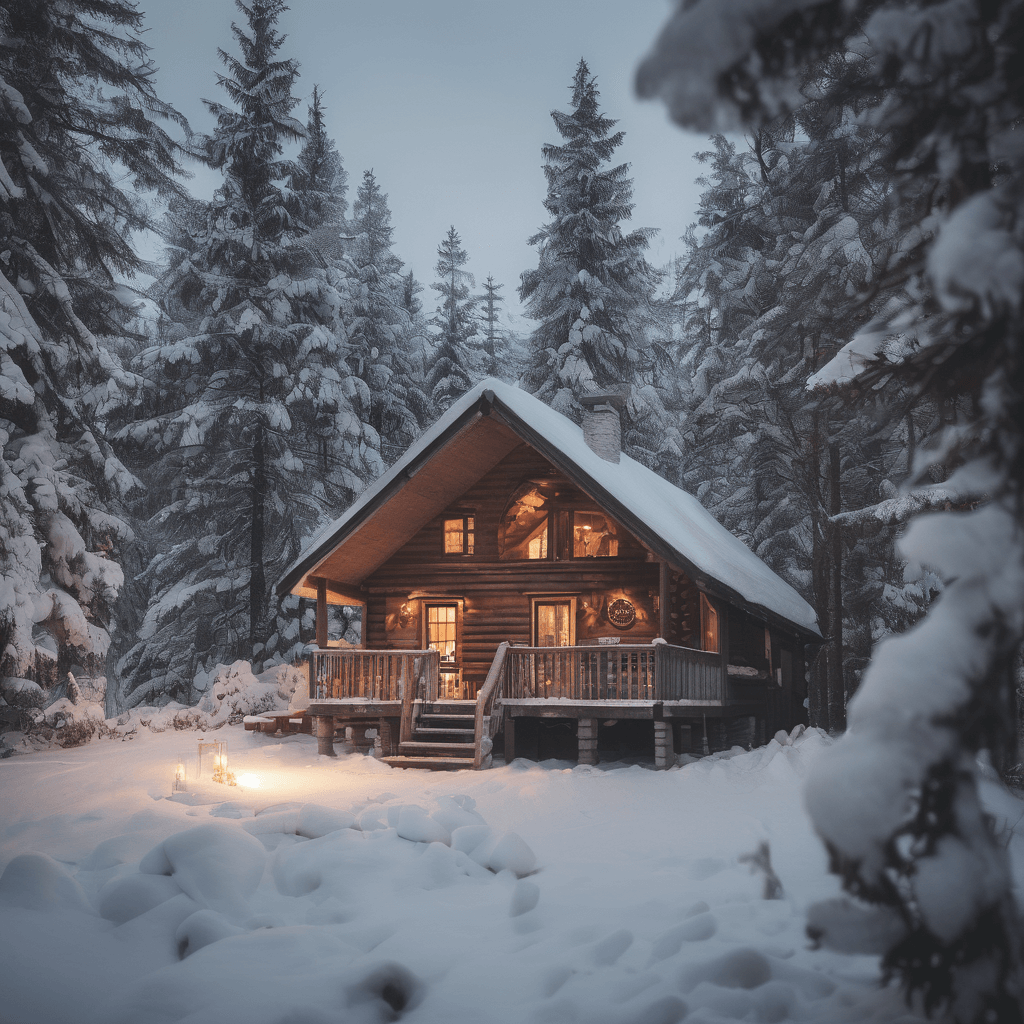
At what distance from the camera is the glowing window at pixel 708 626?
57.2ft

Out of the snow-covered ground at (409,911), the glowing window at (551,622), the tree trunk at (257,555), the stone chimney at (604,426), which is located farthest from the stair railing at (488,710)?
the tree trunk at (257,555)

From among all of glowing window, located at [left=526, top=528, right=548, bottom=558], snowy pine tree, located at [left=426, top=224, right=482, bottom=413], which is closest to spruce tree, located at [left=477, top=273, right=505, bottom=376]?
snowy pine tree, located at [left=426, top=224, right=482, bottom=413]

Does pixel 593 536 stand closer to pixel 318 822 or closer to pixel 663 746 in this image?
Result: pixel 663 746

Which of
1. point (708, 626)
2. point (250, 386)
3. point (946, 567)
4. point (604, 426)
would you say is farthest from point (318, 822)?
point (250, 386)

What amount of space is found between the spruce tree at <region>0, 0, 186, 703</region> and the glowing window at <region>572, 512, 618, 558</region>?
913 centimetres

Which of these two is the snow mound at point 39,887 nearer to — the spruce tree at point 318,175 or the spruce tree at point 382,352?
the spruce tree at point 382,352

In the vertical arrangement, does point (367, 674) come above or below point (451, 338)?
below

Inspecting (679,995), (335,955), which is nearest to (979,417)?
(679,995)

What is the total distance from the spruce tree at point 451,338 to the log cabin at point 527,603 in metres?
13.1

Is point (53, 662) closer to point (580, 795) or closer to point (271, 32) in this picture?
point (580, 795)

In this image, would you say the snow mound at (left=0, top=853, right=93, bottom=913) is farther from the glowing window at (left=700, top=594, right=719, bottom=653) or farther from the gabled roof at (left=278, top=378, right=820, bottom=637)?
→ the glowing window at (left=700, top=594, right=719, bottom=653)

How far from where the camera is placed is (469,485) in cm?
1838

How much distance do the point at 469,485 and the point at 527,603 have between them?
273 centimetres

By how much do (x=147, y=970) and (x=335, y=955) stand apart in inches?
46.9
